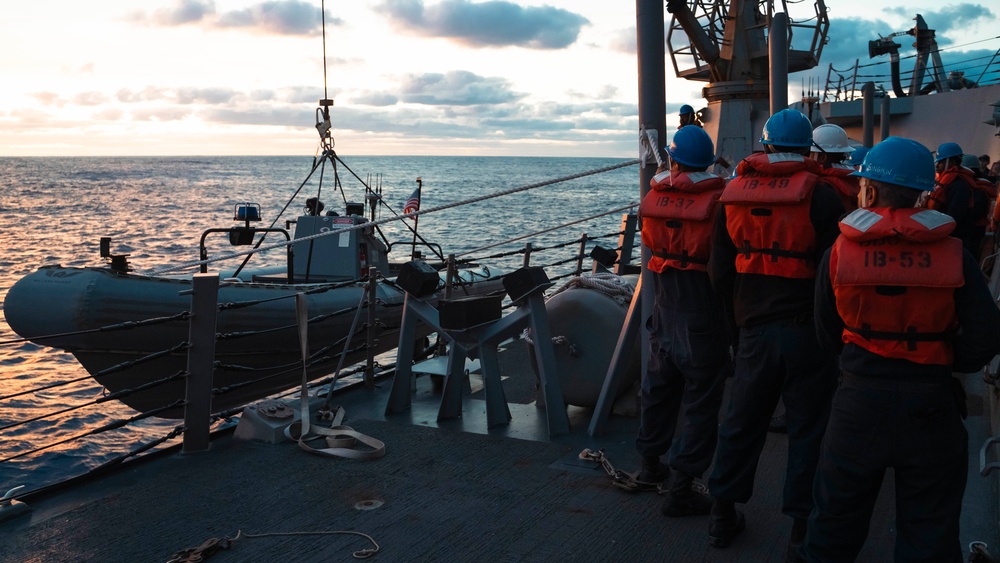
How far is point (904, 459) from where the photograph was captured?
9.37 feet

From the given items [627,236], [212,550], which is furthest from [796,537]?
[627,236]

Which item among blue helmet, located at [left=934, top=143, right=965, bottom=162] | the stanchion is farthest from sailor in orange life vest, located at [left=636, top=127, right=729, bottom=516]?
blue helmet, located at [left=934, top=143, right=965, bottom=162]

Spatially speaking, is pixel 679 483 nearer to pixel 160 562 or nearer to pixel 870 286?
pixel 870 286

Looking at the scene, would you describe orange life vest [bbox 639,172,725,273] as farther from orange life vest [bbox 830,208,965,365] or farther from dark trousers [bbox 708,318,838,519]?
orange life vest [bbox 830,208,965,365]

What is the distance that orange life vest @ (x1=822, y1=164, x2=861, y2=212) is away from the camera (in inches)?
184

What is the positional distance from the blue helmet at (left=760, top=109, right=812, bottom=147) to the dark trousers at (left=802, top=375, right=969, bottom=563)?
4.01 ft

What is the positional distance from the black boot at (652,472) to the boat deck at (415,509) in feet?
0.40

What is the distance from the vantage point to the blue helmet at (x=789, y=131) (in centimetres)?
381

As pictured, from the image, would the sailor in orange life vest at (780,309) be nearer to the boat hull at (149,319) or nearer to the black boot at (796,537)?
the black boot at (796,537)

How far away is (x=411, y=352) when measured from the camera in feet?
20.0

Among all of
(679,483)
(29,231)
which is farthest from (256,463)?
(29,231)

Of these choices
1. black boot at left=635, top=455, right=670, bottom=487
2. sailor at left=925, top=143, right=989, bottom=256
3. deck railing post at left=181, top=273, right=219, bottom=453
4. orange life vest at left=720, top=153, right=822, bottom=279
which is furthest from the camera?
sailor at left=925, top=143, right=989, bottom=256

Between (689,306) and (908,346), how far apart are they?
1483 millimetres

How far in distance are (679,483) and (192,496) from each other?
255 centimetres
